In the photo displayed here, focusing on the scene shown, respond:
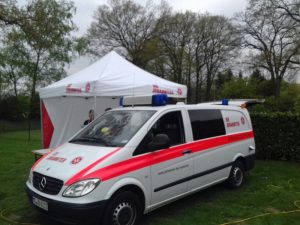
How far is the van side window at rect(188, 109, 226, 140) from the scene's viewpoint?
5734mm

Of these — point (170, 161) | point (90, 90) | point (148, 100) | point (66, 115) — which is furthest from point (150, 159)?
point (66, 115)

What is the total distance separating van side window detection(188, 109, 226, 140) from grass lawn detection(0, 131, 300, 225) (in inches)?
49.0

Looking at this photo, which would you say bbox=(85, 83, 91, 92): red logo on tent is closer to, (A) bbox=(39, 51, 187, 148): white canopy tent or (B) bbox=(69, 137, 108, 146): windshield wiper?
(A) bbox=(39, 51, 187, 148): white canopy tent

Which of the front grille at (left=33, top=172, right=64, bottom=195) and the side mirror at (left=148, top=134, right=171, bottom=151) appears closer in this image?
the front grille at (left=33, top=172, right=64, bottom=195)

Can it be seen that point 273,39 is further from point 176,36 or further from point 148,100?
point 148,100

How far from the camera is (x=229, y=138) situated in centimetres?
651

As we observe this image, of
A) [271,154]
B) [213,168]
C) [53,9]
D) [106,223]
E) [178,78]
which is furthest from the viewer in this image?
[178,78]

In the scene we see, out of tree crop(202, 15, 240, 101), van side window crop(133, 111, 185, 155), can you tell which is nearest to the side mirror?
van side window crop(133, 111, 185, 155)

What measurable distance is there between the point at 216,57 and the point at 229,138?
119 feet

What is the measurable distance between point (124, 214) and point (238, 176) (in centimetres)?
334

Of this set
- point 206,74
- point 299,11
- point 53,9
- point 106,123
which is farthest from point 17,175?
point 206,74

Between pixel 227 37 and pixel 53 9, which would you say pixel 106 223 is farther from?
pixel 227 37

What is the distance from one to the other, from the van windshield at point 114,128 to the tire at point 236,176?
2.55 m

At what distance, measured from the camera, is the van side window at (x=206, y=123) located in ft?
18.8
